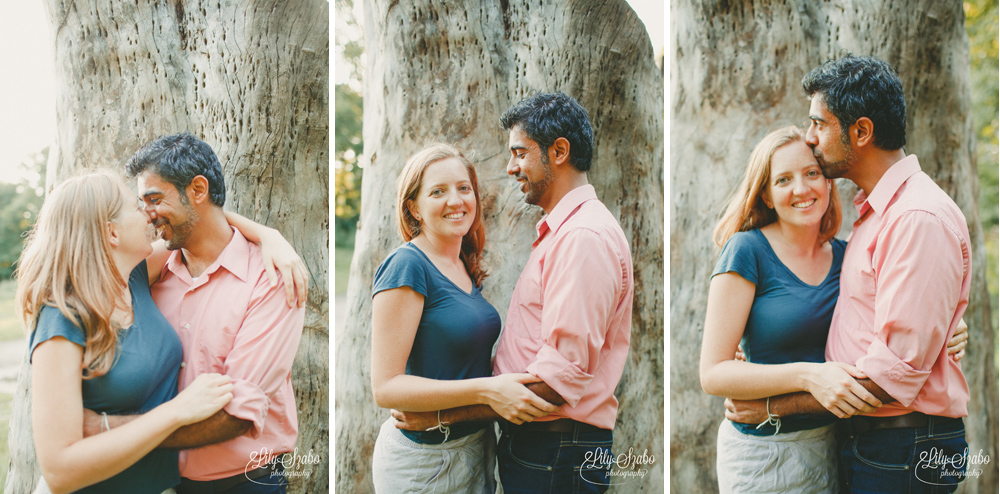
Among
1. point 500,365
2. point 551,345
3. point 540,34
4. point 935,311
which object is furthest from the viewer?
point 540,34

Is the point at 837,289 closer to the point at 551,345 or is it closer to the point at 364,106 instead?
the point at 551,345

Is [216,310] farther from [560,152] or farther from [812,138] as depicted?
A: [812,138]

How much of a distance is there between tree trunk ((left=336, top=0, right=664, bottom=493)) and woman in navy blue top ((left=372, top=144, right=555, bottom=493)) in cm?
27

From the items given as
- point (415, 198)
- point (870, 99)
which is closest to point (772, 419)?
point (870, 99)

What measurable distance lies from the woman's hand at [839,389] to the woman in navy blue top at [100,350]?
6.63 ft

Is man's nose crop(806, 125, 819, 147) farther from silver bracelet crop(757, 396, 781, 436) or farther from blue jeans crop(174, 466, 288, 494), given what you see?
blue jeans crop(174, 466, 288, 494)

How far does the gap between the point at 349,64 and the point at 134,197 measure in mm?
1048

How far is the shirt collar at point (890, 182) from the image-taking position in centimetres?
241

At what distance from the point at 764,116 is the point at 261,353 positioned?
226 cm

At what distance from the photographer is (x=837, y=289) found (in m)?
2.48

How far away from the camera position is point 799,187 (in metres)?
2.47

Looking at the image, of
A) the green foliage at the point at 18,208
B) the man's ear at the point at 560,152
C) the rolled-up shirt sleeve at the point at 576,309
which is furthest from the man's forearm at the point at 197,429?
the man's ear at the point at 560,152

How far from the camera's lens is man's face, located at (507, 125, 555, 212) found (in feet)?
8.35

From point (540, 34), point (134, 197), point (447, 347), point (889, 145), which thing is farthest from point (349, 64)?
point (889, 145)
